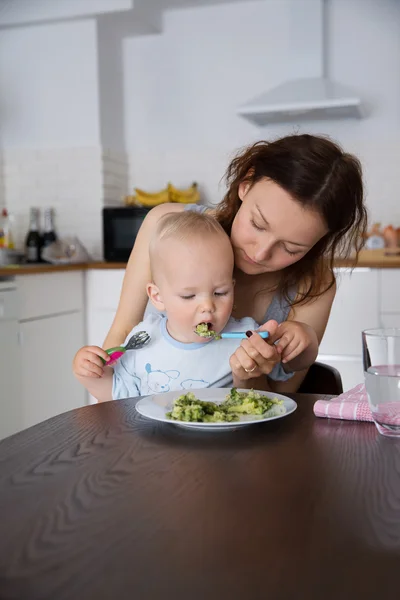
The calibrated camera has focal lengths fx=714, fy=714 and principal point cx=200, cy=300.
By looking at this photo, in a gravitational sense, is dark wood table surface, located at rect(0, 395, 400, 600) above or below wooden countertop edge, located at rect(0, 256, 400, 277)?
below

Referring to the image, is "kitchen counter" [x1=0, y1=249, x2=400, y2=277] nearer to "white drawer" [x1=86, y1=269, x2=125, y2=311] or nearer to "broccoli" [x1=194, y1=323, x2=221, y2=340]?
"white drawer" [x1=86, y1=269, x2=125, y2=311]

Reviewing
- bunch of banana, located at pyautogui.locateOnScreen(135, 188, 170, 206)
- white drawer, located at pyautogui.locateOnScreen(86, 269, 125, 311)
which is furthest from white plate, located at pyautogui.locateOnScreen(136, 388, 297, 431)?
bunch of banana, located at pyautogui.locateOnScreen(135, 188, 170, 206)

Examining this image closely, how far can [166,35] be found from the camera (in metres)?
4.20

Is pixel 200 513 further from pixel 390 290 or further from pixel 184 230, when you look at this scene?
pixel 390 290

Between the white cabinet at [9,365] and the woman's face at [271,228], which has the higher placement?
the woman's face at [271,228]

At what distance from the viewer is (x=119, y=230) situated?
3748 millimetres

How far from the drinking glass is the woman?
0.91 ft

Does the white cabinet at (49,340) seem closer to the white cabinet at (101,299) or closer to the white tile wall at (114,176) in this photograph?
the white cabinet at (101,299)

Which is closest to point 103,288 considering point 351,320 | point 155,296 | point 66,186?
point 66,186

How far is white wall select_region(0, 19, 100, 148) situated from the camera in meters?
4.00

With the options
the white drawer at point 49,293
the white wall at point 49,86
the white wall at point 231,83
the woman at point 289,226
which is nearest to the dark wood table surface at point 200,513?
the woman at point 289,226

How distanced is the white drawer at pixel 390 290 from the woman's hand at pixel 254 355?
2124 mm

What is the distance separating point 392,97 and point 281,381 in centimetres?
278

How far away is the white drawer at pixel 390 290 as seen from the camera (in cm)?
316
